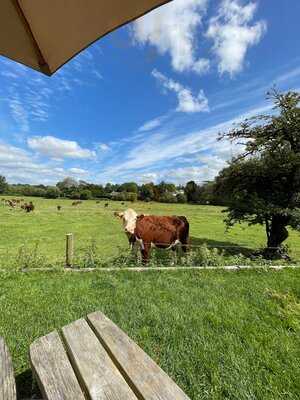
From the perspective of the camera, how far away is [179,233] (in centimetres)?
1044

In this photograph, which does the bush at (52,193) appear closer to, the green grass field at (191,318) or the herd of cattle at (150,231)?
the herd of cattle at (150,231)

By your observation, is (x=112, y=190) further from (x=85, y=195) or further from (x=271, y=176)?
(x=271, y=176)

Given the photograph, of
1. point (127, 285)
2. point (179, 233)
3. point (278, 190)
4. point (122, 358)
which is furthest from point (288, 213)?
point (122, 358)

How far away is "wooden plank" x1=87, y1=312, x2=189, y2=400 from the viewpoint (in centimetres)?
178

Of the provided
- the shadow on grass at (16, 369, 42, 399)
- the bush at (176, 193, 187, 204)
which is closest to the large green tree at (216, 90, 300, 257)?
the shadow on grass at (16, 369, 42, 399)

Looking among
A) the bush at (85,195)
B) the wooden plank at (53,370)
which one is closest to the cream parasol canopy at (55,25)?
the wooden plank at (53,370)

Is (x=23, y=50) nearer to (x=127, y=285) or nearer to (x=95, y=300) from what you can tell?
(x=95, y=300)

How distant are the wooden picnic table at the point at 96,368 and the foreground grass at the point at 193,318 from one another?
3.75 feet

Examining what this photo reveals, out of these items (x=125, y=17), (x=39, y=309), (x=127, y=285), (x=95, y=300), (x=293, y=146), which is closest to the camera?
(x=125, y=17)

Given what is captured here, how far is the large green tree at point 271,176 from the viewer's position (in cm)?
1045

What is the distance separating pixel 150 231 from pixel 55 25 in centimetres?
827

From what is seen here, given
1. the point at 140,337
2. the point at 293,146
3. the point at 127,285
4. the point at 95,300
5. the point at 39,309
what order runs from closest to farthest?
the point at 140,337, the point at 39,309, the point at 95,300, the point at 127,285, the point at 293,146

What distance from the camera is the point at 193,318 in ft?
15.3

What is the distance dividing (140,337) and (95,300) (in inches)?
60.3
